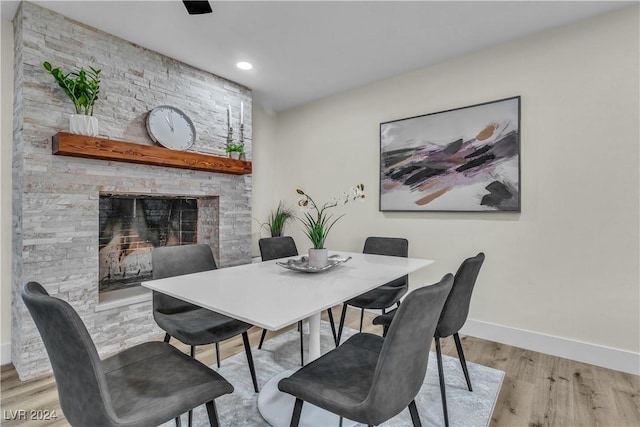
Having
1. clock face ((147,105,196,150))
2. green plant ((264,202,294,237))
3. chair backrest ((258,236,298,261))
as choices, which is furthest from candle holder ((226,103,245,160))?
chair backrest ((258,236,298,261))

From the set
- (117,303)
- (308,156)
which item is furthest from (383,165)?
(117,303)

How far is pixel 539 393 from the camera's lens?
1.92m

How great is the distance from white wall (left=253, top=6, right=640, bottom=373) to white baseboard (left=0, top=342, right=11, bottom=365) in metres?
3.29

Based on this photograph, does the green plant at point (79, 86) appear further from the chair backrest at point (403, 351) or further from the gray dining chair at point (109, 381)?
the chair backrest at point (403, 351)

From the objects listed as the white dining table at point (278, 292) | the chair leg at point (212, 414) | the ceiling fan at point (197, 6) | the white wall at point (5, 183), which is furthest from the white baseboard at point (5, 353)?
the ceiling fan at point (197, 6)

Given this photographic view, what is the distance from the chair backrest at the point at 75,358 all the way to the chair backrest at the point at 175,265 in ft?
3.32

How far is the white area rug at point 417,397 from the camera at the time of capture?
1.68 meters

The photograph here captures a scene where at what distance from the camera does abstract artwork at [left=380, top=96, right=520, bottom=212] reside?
2.61m

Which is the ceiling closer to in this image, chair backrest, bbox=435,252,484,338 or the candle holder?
the candle holder

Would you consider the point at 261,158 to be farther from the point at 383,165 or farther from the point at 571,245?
the point at 571,245

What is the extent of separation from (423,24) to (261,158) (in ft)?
8.21

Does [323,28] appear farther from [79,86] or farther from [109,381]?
[109,381]

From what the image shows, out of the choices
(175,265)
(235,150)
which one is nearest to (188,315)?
(175,265)

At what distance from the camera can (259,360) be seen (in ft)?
7.66
